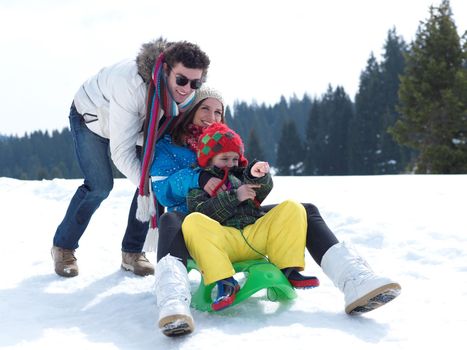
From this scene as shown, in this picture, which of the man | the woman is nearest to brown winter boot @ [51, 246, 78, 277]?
the man

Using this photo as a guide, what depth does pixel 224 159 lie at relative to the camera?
127 inches

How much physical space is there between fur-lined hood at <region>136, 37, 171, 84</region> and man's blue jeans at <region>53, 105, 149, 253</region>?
579mm

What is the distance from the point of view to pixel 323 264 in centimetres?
276

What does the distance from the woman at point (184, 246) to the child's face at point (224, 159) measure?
12 centimetres

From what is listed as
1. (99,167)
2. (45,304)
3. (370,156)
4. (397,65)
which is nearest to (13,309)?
(45,304)

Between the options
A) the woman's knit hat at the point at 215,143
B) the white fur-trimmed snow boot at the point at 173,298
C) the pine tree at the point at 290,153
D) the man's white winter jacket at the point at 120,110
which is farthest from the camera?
the pine tree at the point at 290,153

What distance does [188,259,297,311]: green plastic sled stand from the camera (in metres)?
2.61

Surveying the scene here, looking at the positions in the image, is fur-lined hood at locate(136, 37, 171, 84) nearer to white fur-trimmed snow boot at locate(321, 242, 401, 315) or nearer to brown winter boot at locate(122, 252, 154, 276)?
brown winter boot at locate(122, 252, 154, 276)

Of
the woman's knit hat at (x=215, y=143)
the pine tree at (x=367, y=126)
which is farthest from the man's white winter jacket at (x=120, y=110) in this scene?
the pine tree at (x=367, y=126)

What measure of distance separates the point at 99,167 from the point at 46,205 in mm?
3511

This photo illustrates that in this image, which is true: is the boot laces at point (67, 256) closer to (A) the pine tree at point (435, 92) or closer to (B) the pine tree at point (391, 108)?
(A) the pine tree at point (435, 92)

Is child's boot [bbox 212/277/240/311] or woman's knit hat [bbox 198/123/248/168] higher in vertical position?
woman's knit hat [bbox 198/123/248/168]

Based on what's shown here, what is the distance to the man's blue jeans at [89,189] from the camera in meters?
3.71

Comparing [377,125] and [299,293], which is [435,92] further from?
[377,125]
